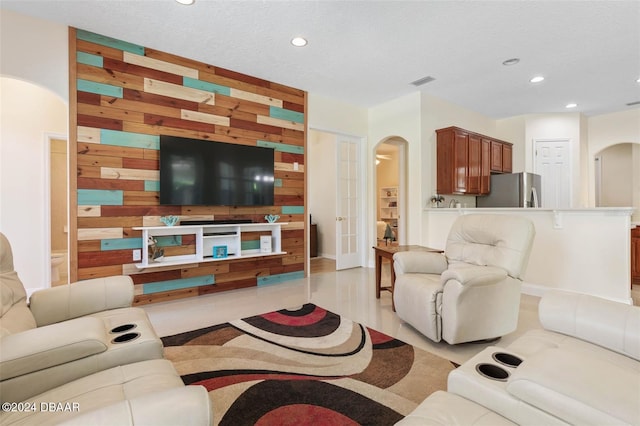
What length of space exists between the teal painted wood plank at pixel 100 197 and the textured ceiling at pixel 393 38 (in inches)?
66.3

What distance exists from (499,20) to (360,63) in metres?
1.55

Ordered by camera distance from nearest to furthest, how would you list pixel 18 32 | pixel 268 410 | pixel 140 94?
pixel 268 410 → pixel 18 32 → pixel 140 94

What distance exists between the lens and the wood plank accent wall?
3.14m

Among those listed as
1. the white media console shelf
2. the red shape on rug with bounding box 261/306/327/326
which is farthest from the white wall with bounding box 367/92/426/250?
the red shape on rug with bounding box 261/306/327/326

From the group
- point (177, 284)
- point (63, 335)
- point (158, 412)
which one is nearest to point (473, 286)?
point (158, 412)

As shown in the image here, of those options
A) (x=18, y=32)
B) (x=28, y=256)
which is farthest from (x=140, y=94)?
(x=28, y=256)

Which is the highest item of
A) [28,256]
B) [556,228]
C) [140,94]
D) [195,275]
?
[140,94]

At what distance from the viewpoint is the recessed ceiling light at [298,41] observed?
3.26m

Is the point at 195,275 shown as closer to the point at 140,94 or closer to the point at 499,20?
the point at 140,94

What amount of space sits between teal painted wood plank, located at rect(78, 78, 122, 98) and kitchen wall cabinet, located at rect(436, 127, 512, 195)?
4.55 metres

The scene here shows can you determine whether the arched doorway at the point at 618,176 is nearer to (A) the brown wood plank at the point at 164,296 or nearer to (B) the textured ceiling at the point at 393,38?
(B) the textured ceiling at the point at 393,38

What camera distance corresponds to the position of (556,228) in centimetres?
365

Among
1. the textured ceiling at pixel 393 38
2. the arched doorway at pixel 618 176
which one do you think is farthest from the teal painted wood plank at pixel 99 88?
the arched doorway at pixel 618 176

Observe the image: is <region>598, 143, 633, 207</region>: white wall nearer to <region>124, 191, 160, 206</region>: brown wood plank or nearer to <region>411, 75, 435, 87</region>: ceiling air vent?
<region>411, 75, 435, 87</region>: ceiling air vent
